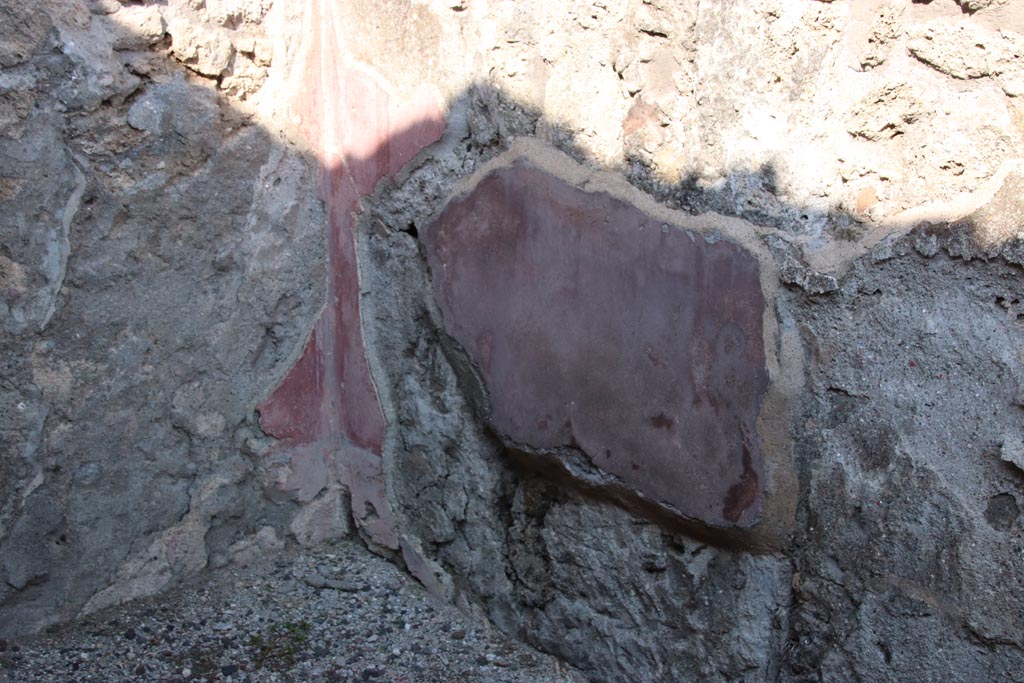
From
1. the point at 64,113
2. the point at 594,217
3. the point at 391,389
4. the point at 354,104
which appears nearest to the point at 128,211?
the point at 64,113

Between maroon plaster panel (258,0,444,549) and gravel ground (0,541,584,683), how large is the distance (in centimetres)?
14

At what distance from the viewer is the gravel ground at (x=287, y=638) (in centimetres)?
158

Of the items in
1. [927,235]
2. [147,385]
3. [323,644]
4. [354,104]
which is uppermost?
[927,235]

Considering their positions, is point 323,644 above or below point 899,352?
below

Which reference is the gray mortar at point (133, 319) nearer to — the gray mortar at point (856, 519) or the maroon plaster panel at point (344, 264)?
the maroon plaster panel at point (344, 264)

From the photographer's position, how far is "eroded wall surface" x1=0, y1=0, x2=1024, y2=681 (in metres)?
1.16

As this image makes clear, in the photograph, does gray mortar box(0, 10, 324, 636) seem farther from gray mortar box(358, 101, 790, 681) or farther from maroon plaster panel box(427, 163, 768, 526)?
maroon plaster panel box(427, 163, 768, 526)

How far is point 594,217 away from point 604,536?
0.47m

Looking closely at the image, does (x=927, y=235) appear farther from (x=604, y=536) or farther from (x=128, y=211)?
(x=128, y=211)

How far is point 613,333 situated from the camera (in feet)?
4.59

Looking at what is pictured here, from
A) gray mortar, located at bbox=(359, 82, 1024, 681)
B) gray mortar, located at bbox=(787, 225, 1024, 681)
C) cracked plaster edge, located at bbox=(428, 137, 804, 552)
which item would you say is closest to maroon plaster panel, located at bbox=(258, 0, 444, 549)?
gray mortar, located at bbox=(359, 82, 1024, 681)

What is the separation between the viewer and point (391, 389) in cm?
181

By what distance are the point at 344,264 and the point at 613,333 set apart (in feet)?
2.01

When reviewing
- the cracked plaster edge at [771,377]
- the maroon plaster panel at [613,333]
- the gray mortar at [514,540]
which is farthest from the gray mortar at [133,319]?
the cracked plaster edge at [771,377]
